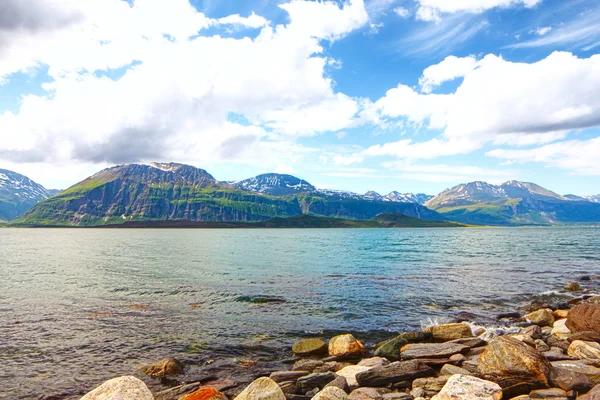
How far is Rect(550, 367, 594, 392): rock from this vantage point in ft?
49.8

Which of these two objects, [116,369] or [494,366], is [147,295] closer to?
[116,369]

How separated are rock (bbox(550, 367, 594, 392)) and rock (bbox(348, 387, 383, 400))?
7.36 meters

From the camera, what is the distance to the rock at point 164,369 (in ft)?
66.7

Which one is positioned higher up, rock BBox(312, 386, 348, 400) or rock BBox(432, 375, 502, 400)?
rock BBox(432, 375, 502, 400)

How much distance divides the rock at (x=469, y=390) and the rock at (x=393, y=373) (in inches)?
151

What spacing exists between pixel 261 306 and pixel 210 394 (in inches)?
877

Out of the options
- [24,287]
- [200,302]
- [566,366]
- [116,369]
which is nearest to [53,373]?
[116,369]

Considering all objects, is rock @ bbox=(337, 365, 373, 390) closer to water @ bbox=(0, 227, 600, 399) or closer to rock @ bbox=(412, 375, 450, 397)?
rock @ bbox=(412, 375, 450, 397)

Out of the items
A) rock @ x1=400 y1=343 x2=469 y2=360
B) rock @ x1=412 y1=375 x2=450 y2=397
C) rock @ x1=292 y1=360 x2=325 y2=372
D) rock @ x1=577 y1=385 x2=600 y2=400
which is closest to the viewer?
rock @ x1=577 y1=385 x2=600 y2=400

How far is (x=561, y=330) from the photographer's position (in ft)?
85.4

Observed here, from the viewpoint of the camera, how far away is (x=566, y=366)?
55.5 feet

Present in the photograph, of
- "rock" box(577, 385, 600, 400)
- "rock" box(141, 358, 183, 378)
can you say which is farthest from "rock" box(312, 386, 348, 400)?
"rock" box(141, 358, 183, 378)

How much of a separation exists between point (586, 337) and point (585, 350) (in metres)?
3.48

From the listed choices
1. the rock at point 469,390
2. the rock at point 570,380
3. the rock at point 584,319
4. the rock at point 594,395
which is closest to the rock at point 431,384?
the rock at point 469,390
